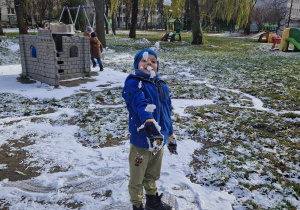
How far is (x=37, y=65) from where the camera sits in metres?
7.36

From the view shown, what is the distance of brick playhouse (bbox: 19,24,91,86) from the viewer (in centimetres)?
684

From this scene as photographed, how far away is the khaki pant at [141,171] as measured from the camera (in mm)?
2105

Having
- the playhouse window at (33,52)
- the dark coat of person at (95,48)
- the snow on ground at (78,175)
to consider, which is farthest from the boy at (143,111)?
the dark coat of person at (95,48)

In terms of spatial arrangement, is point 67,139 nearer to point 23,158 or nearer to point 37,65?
point 23,158

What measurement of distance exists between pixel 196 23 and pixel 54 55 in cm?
1273

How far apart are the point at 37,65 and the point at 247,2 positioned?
1507 centimetres

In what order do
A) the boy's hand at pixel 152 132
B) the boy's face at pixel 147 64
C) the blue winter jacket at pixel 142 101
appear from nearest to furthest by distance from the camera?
the boy's hand at pixel 152 132
the blue winter jacket at pixel 142 101
the boy's face at pixel 147 64

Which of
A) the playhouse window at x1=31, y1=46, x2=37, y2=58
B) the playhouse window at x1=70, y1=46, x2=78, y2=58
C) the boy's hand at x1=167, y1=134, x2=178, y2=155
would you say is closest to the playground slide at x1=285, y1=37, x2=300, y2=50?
the playhouse window at x1=70, y1=46, x2=78, y2=58

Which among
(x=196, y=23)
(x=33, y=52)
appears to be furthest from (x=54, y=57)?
(x=196, y=23)

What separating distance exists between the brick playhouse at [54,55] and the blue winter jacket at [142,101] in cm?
531

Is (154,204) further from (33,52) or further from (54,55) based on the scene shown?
(33,52)

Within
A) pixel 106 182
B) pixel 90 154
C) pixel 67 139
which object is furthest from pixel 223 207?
pixel 67 139

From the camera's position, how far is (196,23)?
17250 millimetres

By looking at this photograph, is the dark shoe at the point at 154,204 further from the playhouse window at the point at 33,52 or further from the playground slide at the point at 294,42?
the playground slide at the point at 294,42
